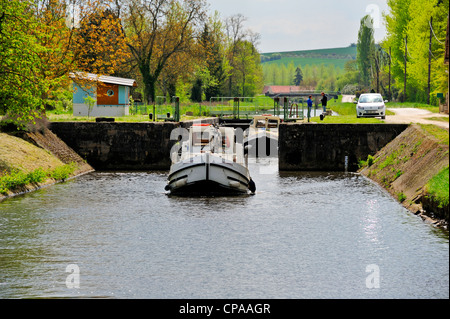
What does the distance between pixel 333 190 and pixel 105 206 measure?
12.1m

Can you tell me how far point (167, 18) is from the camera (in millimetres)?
88000

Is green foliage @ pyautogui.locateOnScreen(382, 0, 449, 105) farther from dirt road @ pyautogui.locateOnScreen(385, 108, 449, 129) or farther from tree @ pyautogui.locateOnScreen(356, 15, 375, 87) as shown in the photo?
tree @ pyautogui.locateOnScreen(356, 15, 375, 87)

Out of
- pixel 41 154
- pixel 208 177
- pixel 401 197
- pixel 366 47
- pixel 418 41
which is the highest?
pixel 366 47

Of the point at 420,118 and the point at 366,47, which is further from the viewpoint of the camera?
the point at 366,47

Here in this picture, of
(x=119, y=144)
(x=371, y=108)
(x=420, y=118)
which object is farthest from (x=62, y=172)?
(x=420, y=118)

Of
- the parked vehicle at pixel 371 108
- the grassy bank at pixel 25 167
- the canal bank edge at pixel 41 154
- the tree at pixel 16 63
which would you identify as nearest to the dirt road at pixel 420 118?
the parked vehicle at pixel 371 108

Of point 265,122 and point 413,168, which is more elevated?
point 265,122

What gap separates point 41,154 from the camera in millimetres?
41125

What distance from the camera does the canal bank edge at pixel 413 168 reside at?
2736 cm

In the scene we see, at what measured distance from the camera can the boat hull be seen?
3472cm

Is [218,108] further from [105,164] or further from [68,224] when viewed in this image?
[68,224]

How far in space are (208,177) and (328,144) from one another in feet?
45.2

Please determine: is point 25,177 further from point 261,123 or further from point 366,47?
point 366,47
